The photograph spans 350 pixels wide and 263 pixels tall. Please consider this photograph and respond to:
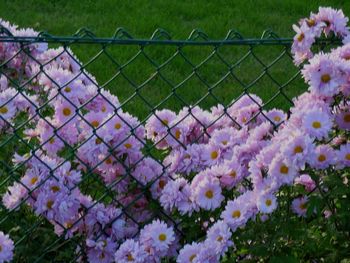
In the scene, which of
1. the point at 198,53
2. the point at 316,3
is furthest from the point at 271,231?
the point at 316,3

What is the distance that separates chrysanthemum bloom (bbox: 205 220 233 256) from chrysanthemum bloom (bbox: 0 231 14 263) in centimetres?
59

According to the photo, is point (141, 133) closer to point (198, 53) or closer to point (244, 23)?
point (198, 53)

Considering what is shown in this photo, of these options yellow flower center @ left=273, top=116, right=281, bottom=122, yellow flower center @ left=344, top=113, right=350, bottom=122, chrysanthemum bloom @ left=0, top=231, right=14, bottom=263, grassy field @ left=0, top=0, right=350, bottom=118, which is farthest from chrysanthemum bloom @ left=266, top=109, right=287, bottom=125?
grassy field @ left=0, top=0, right=350, bottom=118

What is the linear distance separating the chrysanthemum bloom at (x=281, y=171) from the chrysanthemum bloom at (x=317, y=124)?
120 mm

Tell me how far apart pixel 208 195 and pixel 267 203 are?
0.78ft

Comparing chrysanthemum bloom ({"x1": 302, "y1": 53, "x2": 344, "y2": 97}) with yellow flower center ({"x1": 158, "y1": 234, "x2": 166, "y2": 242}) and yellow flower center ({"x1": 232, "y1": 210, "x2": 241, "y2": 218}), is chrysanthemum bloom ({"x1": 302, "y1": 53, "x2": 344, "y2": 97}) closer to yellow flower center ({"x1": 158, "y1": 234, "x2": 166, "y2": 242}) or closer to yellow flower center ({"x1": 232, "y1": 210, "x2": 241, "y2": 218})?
yellow flower center ({"x1": 232, "y1": 210, "x2": 241, "y2": 218})

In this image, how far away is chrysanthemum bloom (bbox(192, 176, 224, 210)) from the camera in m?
2.80

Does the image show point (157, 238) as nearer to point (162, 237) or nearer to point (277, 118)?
point (162, 237)

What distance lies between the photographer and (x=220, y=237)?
269cm

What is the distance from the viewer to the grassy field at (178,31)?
17.1ft

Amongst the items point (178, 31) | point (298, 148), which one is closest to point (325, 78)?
point (298, 148)

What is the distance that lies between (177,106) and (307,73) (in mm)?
2280

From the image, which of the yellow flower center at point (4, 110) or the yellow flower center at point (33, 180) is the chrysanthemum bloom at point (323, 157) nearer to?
the yellow flower center at point (33, 180)

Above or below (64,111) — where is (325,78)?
Result: below
